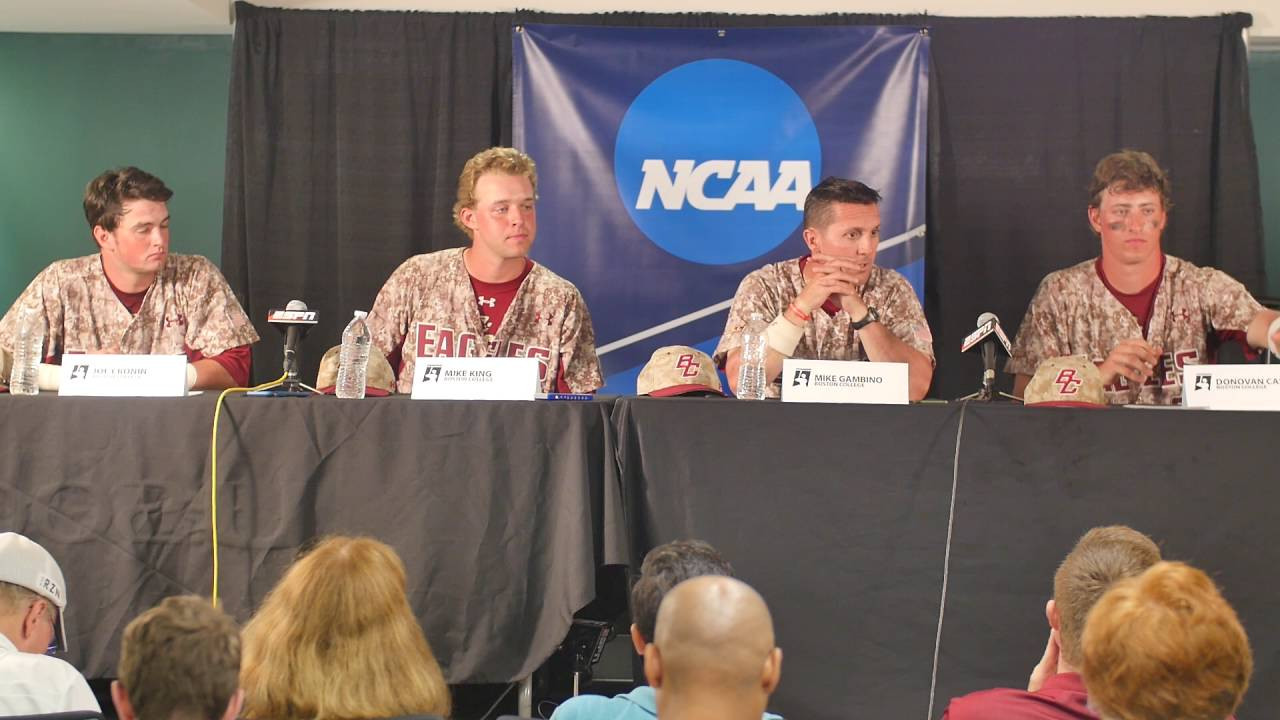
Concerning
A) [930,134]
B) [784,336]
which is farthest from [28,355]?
[930,134]

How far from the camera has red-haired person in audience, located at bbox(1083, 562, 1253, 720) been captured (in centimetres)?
136

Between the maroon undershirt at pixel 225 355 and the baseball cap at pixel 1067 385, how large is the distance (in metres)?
2.06

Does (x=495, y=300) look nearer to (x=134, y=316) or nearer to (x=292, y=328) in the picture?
(x=292, y=328)

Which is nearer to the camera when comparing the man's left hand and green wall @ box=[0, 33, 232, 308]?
the man's left hand

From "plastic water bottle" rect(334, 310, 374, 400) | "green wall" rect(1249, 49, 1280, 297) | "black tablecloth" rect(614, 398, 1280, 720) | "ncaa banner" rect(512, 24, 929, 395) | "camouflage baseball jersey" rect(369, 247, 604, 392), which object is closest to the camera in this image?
"black tablecloth" rect(614, 398, 1280, 720)

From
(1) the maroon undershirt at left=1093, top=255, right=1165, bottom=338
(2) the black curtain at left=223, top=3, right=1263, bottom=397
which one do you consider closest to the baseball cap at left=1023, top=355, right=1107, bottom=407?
(1) the maroon undershirt at left=1093, top=255, right=1165, bottom=338

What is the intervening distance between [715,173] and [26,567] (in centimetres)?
283

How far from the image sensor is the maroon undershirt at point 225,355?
11.2 feet

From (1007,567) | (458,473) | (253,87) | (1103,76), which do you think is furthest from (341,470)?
(1103,76)

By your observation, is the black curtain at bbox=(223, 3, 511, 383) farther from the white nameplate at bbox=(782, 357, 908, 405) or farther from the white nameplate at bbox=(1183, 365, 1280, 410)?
the white nameplate at bbox=(1183, 365, 1280, 410)

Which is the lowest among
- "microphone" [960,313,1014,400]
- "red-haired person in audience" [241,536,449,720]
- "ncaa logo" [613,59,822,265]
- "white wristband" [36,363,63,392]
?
"red-haired person in audience" [241,536,449,720]

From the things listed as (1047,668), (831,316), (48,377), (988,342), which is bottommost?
(1047,668)

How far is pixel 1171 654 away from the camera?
1.36 m

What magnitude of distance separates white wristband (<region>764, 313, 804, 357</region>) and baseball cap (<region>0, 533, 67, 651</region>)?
6.17ft
